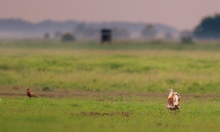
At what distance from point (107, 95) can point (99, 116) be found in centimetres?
1163

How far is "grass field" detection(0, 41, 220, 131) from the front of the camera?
23341 mm

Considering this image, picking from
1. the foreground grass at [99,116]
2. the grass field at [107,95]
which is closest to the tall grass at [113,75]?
the grass field at [107,95]

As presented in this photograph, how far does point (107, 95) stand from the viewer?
1465 inches

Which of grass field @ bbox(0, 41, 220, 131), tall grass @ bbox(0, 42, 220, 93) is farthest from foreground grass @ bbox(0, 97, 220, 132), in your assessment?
tall grass @ bbox(0, 42, 220, 93)

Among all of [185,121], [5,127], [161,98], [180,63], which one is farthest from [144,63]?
[5,127]

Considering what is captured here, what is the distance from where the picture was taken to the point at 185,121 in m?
24.6

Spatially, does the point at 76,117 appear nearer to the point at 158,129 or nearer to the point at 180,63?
the point at 158,129

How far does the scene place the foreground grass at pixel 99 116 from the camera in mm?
21875

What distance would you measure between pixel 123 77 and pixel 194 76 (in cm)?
522

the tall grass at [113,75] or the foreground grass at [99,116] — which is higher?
the tall grass at [113,75]

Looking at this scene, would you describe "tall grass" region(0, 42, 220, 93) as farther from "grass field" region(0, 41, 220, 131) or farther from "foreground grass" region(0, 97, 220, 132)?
"foreground grass" region(0, 97, 220, 132)

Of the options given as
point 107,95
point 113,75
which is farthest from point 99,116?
point 113,75

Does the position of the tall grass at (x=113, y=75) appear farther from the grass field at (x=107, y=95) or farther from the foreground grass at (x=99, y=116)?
the foreground grass at (x=99, y=116)

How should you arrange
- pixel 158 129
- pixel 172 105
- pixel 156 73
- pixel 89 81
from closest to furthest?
pixel 158 129 < pixel 172 105 < pixel 89 81 < pixel 156 73
